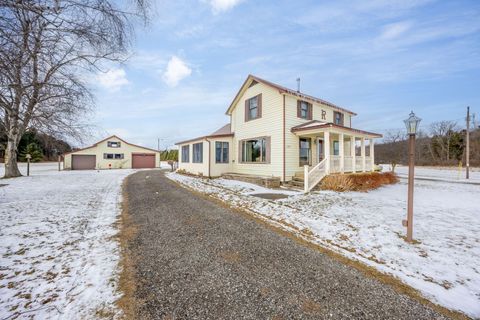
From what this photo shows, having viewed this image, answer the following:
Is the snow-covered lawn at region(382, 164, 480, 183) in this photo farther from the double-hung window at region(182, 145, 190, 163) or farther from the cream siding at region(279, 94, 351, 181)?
the double-hung window at region(182, 145, 190, 163)

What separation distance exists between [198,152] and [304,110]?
857cm

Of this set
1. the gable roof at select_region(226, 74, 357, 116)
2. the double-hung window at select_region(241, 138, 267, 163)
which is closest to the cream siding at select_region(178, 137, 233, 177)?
the double-hung window at select_region(241, 138, 267, 163)

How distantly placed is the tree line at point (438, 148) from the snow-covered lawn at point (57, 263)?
109 feet

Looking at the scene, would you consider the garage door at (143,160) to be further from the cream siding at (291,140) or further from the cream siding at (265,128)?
the cream siding at (291,140)

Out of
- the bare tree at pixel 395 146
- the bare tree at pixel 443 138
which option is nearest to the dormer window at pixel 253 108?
the bare tree at pixel 395 146

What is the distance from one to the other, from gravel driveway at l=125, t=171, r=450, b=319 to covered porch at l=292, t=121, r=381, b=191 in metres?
6.04

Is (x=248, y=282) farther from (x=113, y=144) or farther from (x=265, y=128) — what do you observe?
(x=113, y=144)

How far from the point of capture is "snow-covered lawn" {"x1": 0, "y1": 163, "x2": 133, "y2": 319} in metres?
2.10

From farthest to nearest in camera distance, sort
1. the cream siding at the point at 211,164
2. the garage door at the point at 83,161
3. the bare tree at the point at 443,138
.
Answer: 1. the bare tree at the point at 443,138
2. the garage door at the point at 83,161
3. the cream siding at the point at 211,164

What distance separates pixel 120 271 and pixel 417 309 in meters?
3.72

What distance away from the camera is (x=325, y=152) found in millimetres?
9805

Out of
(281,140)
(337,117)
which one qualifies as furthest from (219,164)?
(337,117)

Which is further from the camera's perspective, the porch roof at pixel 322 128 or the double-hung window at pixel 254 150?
the double-hung window at pixel 254 150

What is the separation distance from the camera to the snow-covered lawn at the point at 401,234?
104 inches
